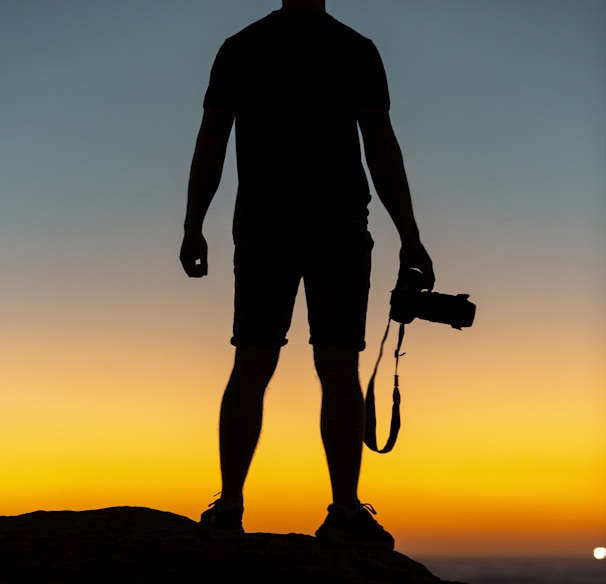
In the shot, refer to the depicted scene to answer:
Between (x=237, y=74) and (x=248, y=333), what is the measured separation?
1547 millimetres

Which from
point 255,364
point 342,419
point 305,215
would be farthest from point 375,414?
point 305,215

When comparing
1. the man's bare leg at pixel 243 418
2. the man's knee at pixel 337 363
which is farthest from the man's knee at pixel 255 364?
the man's knee at pixel 337 363

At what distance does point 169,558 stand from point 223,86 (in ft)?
9.03

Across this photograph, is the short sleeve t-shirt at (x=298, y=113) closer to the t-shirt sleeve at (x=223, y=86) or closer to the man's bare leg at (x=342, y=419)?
the t-shirt sleeve at (x=223, y=86)

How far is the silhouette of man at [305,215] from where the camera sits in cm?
601

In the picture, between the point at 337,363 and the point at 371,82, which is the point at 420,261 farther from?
the point at 371,82

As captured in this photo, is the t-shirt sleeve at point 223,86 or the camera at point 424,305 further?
the t-shirt sleeve at point 223,86

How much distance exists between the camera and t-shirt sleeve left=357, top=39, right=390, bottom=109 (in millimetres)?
6219

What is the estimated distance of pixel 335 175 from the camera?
6059 mm

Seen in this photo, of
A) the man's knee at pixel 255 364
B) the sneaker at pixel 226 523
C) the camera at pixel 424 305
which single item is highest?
the camera at pixel 424 305

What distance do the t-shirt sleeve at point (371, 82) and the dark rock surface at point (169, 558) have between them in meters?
2.62

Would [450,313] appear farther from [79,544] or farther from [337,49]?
[79,544]

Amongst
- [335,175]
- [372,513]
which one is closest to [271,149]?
[335,175]

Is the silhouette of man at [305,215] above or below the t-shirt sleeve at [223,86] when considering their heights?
below
